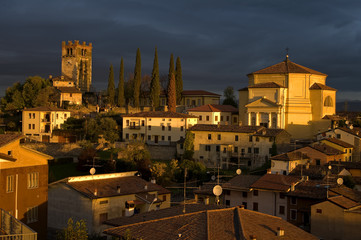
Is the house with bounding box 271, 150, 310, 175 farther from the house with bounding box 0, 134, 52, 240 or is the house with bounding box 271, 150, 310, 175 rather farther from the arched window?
the house with bounding box 0, 134, 52, 240

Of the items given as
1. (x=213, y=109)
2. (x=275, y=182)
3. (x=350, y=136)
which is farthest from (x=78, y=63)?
(x=275, y=182)

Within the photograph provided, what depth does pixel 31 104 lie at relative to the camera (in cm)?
7506

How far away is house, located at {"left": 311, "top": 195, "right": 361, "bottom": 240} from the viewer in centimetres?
2805

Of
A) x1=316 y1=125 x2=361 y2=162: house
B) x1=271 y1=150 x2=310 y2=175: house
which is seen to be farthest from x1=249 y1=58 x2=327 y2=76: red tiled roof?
x1=271 y1=150 x2=310 y2=175: house

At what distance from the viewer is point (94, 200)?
29.2m

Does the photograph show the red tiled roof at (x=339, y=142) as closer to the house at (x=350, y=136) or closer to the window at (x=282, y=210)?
the house at (x=350, y=136)

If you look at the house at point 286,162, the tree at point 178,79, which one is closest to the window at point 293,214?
the house at point 286,162

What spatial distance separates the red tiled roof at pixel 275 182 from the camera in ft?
116

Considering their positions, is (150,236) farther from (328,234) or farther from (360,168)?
(360,168)

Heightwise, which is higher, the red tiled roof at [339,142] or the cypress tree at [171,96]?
the cypress tree at [171,96]

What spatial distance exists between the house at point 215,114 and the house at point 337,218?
41.2 meters

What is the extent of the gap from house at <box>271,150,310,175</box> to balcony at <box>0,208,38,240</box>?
31.4 meters

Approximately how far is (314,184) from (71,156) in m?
32.6

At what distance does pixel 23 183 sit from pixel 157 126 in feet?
134
